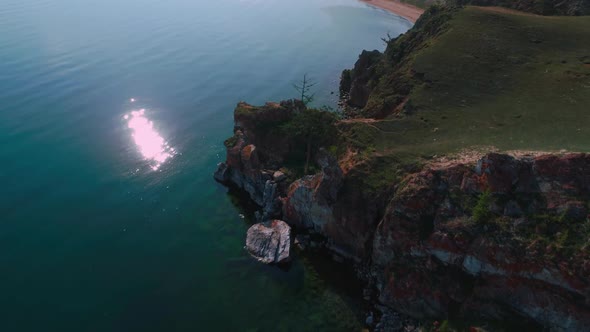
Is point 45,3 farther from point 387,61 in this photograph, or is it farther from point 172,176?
point 387,61

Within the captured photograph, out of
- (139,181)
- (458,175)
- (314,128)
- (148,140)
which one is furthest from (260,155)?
(458,175)

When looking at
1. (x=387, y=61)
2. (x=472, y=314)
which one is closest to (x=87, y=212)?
(x=472, y=314)

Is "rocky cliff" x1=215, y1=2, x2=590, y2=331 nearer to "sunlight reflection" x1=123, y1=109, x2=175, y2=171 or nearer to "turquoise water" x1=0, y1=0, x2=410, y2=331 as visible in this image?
"turquoise water" x1=0, y1=0, x2=410, y2=331

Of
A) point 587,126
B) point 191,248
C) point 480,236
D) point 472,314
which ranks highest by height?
point 587,126

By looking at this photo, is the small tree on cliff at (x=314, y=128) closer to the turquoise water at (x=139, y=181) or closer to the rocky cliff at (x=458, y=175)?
the rocky cliff at (x=458, y=175)

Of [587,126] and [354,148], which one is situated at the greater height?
[587,126]

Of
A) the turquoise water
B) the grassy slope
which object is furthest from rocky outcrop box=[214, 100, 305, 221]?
the grassy slope
